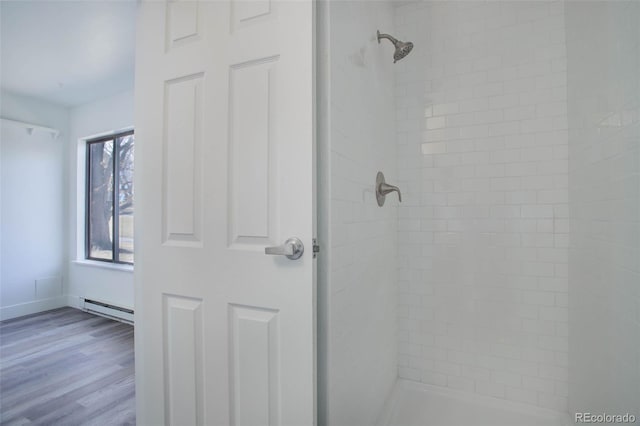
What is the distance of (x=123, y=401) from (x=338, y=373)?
168 cm

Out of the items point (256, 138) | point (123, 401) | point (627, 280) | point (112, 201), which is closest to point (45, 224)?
point (112, 201)

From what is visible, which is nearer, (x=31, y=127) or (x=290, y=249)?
(x=290, y=249)

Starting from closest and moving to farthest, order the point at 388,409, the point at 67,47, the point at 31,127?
the point at 388,409 → the point at 67,47 → the point at 31,127

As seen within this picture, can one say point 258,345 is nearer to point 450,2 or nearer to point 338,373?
point 338,373

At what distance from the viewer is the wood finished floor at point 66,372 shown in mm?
1739

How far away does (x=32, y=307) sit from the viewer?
3455 mm

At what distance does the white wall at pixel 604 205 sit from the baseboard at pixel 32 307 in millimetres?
5100

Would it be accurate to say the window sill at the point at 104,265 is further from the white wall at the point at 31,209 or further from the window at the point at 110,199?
the white wall at the point at 31,209

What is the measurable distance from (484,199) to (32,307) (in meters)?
4.89

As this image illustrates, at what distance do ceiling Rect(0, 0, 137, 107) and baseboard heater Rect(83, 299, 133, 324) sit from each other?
246 cm

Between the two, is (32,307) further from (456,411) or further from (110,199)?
(456,411)

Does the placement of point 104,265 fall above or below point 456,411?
above

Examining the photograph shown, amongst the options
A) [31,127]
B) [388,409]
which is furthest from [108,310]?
[388,409]

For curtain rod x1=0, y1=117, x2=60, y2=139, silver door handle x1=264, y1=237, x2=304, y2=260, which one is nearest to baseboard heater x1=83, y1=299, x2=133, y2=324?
curtain rod x1=0, y1=117, x2=60, y2=139
